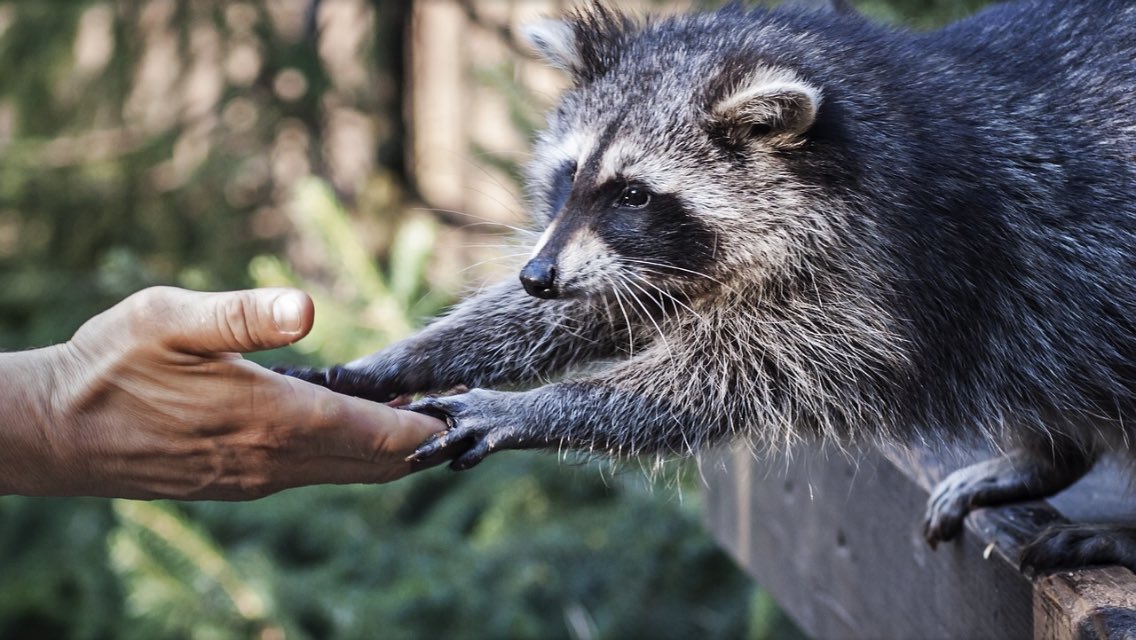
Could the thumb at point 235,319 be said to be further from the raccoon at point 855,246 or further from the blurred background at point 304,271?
the blurred background at point 304,271

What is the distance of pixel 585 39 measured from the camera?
108 inches

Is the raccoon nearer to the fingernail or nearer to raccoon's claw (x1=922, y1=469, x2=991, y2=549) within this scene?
raccoon's claw (x1=922, y1=469, x2=991, y2=549)

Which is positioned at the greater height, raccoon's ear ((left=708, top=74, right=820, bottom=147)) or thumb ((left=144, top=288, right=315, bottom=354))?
raccoon's ear ((left=708, top=74, right=820, bottom=147))

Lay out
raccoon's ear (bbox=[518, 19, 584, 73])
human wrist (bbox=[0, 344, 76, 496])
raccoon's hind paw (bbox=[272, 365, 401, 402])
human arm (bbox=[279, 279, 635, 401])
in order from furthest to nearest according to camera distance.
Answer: raccoon's ear (bbox=[518, 19, 584, 73]) → human arm (bbox=[279, 279, 635, 401]) → raccoon's hind paw (bbox=[272, 365, 401, 402]) → human wrist (bbox=[0, 344, 76, 496])

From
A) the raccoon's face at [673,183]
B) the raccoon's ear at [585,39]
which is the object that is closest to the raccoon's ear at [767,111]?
the raccoon's face at [673,183]

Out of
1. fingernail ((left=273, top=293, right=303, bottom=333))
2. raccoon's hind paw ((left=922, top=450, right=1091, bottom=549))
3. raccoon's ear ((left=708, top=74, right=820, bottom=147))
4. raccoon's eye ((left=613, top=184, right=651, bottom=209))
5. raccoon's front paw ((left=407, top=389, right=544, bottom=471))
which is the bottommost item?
raccoon's hind paw ((left=922, top=450, right=1091, bottom=549))

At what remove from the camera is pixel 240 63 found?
225 inches

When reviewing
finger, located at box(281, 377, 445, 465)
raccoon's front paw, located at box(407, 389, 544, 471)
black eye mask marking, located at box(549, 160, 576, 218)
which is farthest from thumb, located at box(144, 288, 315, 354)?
black eye mask marking, located at box(549, 160, 576, 218)

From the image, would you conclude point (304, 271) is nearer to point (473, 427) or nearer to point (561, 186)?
point (561, 186)

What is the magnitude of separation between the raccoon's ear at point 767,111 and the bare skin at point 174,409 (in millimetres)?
977

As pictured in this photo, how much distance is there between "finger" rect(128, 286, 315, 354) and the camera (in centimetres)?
168

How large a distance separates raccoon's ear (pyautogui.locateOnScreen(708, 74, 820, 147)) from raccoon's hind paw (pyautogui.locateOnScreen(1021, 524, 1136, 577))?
89 cm

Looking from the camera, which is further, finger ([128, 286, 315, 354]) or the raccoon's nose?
the raccoon's nose

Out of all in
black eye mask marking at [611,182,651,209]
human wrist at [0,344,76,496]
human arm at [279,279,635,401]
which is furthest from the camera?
human arm at [279,279,635,401]
